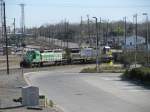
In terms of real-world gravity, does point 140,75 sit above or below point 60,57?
below

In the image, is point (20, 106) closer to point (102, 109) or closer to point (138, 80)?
point (102, 109)

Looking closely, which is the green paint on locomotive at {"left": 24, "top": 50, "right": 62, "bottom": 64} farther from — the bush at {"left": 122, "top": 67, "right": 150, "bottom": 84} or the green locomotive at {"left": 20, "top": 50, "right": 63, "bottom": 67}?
the bush at {"left": 122, "top": 67, "right": 150, "bottom": 84}

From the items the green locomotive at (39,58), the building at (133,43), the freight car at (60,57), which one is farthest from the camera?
the building at (133,43)

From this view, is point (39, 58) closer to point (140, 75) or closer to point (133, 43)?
point (133, 43)

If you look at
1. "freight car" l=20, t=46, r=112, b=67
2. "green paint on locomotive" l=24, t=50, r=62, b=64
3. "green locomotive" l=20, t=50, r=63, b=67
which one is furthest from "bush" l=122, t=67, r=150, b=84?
"freight car" l=20, t=46, r=112, b=67

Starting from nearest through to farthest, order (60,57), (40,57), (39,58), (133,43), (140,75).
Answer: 1. (140,75)
2. (39,58)
3. (40,57)
4. (60,57)
5. (133,43)

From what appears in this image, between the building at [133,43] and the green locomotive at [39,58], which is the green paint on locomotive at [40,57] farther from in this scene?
the building at [133,43]

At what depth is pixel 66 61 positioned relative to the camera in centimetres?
8494

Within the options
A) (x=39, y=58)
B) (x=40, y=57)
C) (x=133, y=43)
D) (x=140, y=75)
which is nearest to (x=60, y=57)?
(x=40, y=57)

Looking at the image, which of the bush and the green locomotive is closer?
the bush

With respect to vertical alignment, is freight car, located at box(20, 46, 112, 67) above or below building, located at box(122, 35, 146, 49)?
below

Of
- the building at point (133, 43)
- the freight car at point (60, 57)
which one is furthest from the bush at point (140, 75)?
the building at point (133, 43)

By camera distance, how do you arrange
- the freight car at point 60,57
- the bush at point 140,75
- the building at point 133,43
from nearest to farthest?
the bush at point 140,75
the freight car at point 60,57
the building at point 133,43

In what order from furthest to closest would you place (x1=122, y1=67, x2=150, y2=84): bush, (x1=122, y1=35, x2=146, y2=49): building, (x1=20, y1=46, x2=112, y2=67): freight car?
(x1=122, y1=35, x2=146, y2=49): building
(x1=20, y1=46, x2=112, y2=67): freight car
(x1=122, y1=67, x2=150, y2=84): bush
